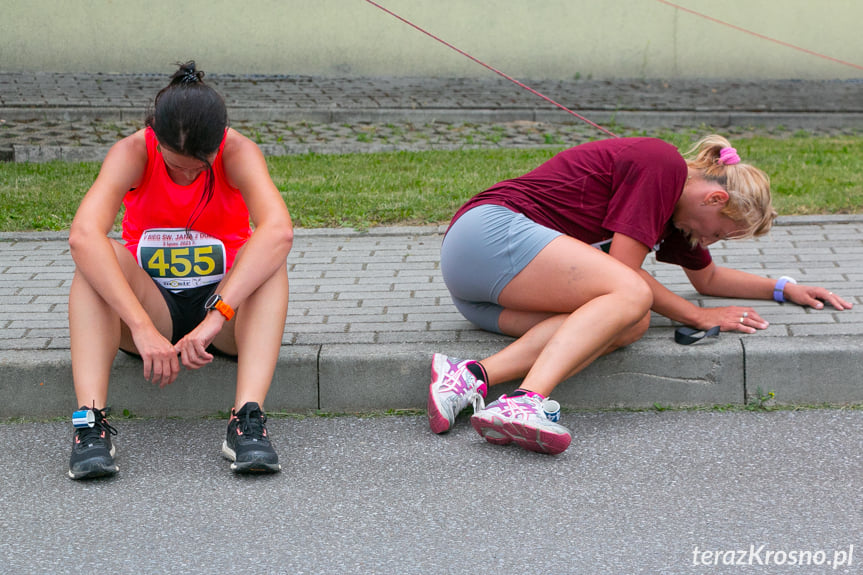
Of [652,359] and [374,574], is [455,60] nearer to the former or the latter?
[652,359]

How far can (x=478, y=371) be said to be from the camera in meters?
3.59

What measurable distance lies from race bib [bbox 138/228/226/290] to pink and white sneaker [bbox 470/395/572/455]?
3.58 feet

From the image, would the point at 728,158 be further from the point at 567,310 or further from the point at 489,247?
the point at 489,247

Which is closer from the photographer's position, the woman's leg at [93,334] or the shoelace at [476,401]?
the woman's leg at [93,334]

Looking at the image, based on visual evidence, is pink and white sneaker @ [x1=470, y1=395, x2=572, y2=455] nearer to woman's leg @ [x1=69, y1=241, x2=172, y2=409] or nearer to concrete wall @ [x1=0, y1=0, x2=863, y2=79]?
woman's leg @ [x1=69, y1=241, x2=172, y2=409]

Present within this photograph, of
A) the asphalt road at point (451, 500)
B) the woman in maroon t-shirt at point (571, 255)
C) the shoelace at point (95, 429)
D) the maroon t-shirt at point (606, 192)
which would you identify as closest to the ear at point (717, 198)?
the woman in maroon t-shirt at point (571, 255)

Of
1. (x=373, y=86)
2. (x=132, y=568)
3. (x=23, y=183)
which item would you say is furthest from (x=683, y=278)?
(x=373, y=86)

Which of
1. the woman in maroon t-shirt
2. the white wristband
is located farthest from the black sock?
the white wristband

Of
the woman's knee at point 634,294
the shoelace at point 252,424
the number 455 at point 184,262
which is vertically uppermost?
the woman's knee at point 634,294

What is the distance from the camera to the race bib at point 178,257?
11.9ft

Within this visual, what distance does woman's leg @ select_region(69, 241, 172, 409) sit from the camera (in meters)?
3.35

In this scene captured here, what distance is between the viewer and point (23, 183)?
692 centimetres

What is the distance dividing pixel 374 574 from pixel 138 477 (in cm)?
99

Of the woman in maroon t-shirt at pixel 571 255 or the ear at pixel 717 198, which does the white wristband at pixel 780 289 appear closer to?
the woman in maroon t-shirt at pixel 571 255
